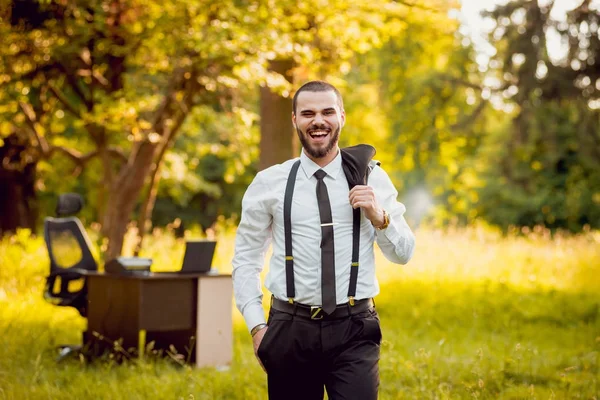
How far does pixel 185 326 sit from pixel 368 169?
14.2 feet

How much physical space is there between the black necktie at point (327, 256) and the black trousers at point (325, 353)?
0.10m

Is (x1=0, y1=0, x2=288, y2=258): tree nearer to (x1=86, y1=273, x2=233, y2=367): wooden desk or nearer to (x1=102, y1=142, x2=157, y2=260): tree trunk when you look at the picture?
(x1=102, y1=142, x2=157, y2=260): tree trunk

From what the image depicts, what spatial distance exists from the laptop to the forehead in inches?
171

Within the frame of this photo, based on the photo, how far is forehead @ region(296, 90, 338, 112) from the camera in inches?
135

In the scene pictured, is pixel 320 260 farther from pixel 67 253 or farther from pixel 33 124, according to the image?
pixel 33 124

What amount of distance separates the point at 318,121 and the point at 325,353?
918 millimetres

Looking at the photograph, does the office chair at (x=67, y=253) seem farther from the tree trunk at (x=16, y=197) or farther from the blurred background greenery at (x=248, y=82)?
the tree trunk at (x=16, y=197)

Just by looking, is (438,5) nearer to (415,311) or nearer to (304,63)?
(304,63)

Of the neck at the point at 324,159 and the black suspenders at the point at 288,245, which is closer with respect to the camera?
the black suspenders at the point at 288,245

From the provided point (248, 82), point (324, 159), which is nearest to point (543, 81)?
point (248, 82)

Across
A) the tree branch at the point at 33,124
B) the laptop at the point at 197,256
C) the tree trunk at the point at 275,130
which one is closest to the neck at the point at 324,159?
the laptop at the point at 197,256

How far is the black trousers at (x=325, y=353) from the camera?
11.0 ft

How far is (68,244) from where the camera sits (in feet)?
29.0

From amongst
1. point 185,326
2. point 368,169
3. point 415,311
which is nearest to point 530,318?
point 415,311
